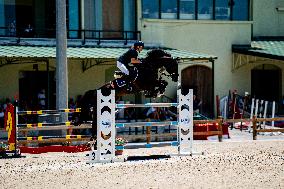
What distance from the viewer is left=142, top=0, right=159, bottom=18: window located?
93.0ft

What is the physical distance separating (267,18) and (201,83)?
5.72 metres

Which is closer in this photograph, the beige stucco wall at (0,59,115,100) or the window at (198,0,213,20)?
the beige stucco wall at (0,59,115,100)

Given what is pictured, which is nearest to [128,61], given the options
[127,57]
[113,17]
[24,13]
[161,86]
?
[127,57]

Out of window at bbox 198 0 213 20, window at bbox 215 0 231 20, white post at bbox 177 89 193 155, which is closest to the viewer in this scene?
white post at bbox 177 89 193 155

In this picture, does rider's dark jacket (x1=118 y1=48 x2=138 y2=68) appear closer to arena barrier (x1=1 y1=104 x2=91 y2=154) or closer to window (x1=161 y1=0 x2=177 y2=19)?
arena barrier (x1=1 y1=104 x2=91 y2=154)

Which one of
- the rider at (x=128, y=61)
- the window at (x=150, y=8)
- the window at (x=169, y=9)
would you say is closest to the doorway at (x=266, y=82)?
the window at (x=169, y=9)

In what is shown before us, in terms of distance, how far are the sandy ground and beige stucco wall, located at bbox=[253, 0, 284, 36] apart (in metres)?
16.3

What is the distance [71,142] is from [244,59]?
14143 mm

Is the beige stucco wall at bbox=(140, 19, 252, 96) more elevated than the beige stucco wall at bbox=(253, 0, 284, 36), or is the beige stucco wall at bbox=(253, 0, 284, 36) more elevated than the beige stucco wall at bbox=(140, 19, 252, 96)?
the beige stucco wall at bbox=(253, 0, 284, 36)

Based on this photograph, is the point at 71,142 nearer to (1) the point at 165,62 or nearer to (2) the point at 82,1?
(1) the point at 165,62

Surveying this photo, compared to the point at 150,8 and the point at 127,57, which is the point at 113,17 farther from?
the point at 127,57

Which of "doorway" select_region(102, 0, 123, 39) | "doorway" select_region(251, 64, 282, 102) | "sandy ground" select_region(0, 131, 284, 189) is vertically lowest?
"sandy ground" select_region(0, 131, 284, 189)

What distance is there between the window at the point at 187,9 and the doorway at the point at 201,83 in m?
2.62

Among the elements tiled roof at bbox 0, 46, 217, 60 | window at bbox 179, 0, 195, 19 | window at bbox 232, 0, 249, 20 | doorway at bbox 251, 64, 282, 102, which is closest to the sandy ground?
tiled roof at bbox 0, 46, 217, 60
